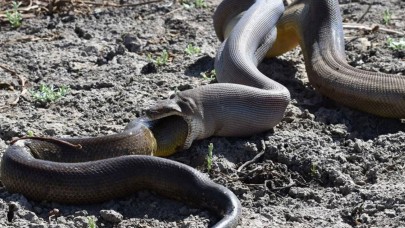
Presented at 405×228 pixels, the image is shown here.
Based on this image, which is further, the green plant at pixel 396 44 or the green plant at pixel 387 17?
the green plant at pixel 387 17

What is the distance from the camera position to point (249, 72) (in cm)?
769

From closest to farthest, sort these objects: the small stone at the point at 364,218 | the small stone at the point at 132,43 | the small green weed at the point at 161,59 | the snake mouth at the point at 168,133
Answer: the small stone at the point at 364,218, the snake mouth at the point at 168,133, the small green weed at the point at 161,59, the small stone at the point at 132,43

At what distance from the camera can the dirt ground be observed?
20.0ft

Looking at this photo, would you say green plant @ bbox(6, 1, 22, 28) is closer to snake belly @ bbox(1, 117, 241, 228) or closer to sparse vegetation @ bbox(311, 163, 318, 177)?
snake belly @ bbox(1, 117, 241, 228)

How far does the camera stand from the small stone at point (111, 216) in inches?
235

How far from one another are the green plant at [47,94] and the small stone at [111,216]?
6.75 ft

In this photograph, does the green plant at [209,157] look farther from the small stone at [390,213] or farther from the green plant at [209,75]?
the green plant at [209,75]

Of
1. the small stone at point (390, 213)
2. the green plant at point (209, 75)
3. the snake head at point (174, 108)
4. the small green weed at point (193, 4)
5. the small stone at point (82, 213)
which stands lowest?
the small green weed at point (193, 4)

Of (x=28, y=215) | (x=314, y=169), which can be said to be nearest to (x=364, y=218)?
(x=314, y=169)

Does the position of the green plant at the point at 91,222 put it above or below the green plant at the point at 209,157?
above

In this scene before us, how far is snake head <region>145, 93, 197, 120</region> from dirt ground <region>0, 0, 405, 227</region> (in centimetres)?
28

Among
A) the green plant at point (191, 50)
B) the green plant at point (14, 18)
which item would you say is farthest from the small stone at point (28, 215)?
the green plant at point (14, 18)

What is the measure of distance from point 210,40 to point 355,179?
323 centimetres

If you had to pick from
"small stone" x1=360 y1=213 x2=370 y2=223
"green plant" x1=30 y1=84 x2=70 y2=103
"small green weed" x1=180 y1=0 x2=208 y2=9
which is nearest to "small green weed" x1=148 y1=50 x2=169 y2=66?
"green plant" x1=30 y1=84 x2=70 y2=103
